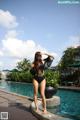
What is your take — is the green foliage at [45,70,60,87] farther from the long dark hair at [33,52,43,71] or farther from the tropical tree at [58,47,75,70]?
the tropical tree at [58,47,75,70]

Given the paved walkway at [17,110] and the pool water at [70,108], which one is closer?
the paved walkway at [17,110]

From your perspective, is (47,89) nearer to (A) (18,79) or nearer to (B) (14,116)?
(B) (14,116)

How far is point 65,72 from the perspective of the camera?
117 feet

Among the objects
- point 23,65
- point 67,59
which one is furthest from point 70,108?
point 23,65

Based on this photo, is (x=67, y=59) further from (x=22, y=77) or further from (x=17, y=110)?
(x=17, y=110)

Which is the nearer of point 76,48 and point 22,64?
point 76,48

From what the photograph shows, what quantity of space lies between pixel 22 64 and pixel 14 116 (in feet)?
170

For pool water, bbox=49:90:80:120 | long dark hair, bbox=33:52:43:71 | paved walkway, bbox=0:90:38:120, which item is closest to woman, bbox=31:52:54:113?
long dark hair, bbox=33:52:43:71

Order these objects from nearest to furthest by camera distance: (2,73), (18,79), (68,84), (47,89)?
(47,89) → (68,84) → (18,79) → (2,73)

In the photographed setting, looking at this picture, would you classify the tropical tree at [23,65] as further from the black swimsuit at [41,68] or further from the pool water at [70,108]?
the black swimsuit at [41,68]

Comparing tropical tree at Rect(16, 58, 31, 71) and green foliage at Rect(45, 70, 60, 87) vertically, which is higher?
tropical tree at Rect(16, 58, 31, 71)

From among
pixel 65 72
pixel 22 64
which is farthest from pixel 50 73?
pixel 22 64

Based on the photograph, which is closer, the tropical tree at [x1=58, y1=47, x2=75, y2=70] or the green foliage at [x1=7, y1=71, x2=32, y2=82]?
the tropical tree at [x1=58, y1=47, x2=75, y2=70]

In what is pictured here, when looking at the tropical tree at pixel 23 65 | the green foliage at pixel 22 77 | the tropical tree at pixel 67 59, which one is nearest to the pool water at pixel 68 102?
the tropical tree at pixel 67 59
